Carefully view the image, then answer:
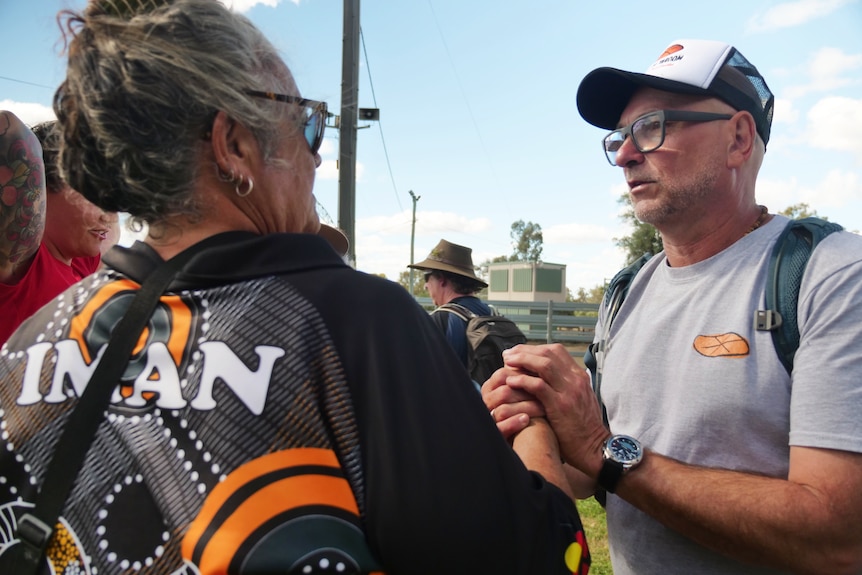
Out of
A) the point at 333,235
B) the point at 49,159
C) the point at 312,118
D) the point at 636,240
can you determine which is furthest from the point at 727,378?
the point at 636,240

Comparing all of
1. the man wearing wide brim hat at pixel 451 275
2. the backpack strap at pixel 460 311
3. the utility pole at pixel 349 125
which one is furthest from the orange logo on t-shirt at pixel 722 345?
the utility pole at pixel 349 125

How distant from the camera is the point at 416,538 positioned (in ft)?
2.85

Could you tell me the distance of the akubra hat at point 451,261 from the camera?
5.75 meters

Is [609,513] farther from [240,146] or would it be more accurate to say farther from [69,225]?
[69,225]

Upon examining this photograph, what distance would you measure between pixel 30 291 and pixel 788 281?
2.68 metres

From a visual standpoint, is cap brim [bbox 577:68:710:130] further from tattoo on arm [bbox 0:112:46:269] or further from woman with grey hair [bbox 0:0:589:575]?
tattoo on arm [bbox 0:112:46:269]

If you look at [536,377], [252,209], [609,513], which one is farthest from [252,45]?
[609,513]

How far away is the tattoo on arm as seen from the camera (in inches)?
74.7

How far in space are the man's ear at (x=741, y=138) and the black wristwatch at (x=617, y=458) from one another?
39.4 inches

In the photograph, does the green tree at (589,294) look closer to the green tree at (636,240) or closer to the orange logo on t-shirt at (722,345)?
the green tree at (636,240)

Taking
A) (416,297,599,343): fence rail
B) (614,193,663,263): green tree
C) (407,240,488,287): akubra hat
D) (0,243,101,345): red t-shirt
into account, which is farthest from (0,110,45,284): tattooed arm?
(614,193,663,263): green tree

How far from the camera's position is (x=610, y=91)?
2176mm

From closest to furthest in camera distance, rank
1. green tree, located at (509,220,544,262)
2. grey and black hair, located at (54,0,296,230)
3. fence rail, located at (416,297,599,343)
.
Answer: grey and black hair, located at (54,0,296,230), fence rail, located at (416,297,599,343), green tree, located at (509,220,544,262)

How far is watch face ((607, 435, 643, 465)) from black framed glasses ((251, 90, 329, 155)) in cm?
114
